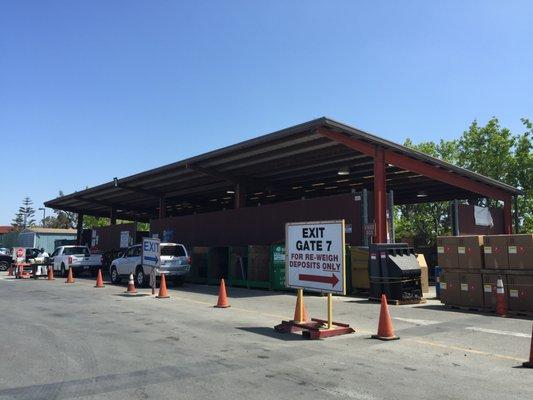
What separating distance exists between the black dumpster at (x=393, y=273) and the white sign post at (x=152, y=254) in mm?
7911

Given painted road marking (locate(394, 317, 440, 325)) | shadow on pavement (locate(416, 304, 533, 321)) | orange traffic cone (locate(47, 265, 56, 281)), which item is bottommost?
painted road marking (locate(394, 317, 440, 325))

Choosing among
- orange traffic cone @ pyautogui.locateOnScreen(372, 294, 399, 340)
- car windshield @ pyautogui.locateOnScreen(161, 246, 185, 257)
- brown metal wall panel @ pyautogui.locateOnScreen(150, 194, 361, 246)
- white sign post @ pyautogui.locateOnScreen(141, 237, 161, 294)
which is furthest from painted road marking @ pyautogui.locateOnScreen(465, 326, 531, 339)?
car windshield @ pyautogui.locateOnScreen(161, 246, 185, 257)

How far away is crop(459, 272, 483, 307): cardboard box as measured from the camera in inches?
524

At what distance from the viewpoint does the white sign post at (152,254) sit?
18.9 meters

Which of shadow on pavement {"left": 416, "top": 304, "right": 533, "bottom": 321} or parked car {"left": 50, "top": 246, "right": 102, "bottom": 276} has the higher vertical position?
parked car {"left": 50, "top": 246, "right": 102, "bottom": 276}

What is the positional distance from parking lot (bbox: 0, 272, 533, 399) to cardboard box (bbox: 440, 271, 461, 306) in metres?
0.84

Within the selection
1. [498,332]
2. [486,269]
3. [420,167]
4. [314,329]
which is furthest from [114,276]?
[498,332]

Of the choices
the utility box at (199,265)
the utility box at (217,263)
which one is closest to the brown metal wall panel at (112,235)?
the utility box at (199,265)

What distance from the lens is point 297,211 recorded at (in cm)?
2281

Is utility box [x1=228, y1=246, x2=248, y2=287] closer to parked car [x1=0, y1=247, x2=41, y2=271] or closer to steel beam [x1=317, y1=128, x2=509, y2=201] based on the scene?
steel beam [x1=317, y1=128, x2=509, y2=201]

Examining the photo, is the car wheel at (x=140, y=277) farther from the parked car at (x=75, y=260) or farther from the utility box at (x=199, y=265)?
the parked car at (x=75, y=260)

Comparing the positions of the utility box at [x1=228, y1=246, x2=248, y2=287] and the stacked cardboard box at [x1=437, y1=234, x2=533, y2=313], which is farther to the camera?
the utility box at [x1=228, y1=246, x2=248, y2=287]

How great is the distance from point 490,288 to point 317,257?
224 inches

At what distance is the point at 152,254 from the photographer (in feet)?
A: 63.2
